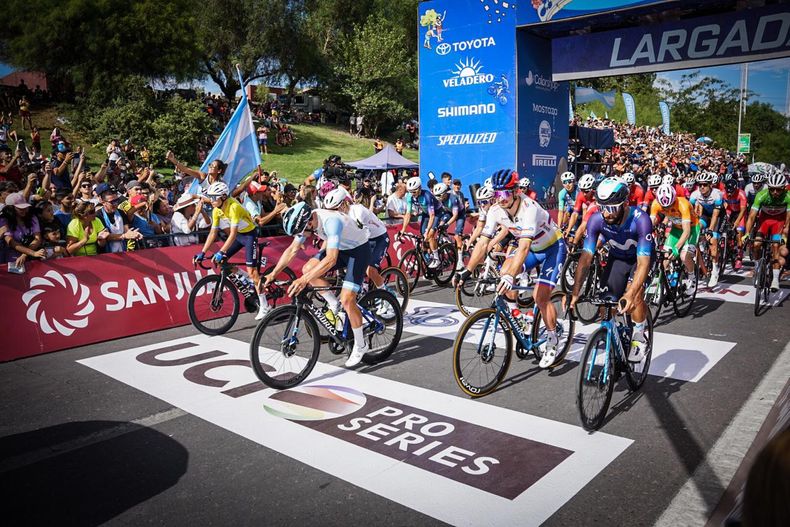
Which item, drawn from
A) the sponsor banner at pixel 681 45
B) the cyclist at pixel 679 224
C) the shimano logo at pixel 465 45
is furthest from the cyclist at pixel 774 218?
the shimano logo at pixel 465 45

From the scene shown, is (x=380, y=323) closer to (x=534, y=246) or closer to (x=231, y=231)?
(x=534, y=246)

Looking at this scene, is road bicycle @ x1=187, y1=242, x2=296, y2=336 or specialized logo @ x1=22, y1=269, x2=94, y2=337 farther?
road bicycle @ x1=187, y1=242, x2=296, y2=336

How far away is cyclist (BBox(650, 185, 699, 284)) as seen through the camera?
8.80 metres

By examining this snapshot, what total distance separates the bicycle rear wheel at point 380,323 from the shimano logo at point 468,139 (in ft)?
35.5

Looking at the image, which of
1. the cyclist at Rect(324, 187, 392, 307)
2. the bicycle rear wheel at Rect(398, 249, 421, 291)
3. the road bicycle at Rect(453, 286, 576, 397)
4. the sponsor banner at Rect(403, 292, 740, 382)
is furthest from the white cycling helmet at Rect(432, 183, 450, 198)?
the road bicycle at Rect(453, 286, 576, 397)

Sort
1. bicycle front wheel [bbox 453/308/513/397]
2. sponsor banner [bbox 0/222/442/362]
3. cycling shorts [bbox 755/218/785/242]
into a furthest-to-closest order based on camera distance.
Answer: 1. cycling shorts [bbox 755/218/785/242]
2. sponsor banner [bbox 0/222/442/362]
3. bicycle front wheel [bbox 453/308/513/397]

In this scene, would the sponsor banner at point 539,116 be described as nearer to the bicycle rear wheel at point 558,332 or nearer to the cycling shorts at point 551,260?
the cycling shorts at point 551,260

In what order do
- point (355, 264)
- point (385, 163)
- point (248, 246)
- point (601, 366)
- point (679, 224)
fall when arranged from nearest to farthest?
point (601, 366) → point (355, 264) → point (248, 246) → point (679, 224) → point (385, 163)

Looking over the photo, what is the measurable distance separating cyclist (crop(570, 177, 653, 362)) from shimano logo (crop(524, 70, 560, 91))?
11864mm

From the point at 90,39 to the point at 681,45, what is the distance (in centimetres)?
3295

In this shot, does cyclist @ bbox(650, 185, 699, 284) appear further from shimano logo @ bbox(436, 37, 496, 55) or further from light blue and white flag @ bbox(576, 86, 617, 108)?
light blue and white flag @ bbox(576, 86, 617, 108)

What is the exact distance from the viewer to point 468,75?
17.2 meters

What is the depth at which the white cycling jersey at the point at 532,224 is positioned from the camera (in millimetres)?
6230

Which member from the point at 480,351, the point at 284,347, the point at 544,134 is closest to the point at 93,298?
the point at 284,347
